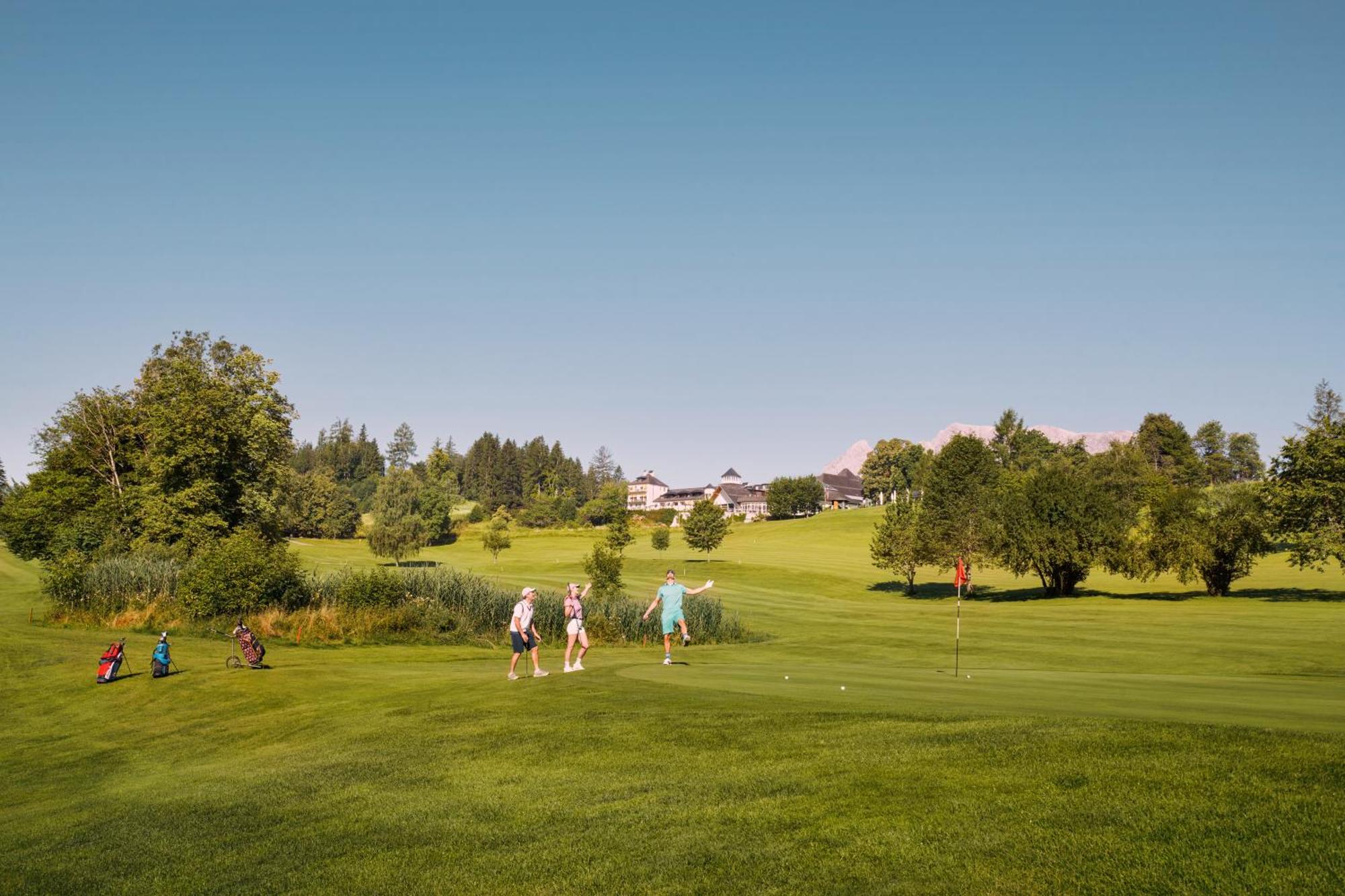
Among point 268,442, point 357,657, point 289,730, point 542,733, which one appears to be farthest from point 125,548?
point 542,733

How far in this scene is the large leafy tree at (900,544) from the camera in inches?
2749

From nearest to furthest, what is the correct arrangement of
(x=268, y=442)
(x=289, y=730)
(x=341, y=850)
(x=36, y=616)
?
(x=341, y=850), (x=289, y=730), (x=36, y=616), (x=268, y=442)

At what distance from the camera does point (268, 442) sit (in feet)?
208

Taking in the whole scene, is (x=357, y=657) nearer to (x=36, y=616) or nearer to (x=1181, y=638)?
(x=36, y=616)

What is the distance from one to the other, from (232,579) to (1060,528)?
5178 centimetres

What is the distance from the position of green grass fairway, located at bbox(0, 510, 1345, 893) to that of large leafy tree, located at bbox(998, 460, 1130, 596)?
126 ft

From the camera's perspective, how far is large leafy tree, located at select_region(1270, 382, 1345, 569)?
53.0 metres

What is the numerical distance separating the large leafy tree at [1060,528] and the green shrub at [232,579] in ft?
157

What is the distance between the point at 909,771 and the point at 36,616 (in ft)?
147

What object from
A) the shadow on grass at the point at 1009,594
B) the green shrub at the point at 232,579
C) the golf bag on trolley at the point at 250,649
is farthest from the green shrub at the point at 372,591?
the shadow on grass at the point at 1009,594

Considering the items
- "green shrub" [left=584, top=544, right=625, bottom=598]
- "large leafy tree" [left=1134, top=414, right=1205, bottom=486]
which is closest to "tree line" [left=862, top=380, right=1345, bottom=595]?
"green shrub" [left=584, top=544, right=625, bottom=598]

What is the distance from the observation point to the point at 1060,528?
64.8 meters

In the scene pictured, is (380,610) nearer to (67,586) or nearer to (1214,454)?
(67,586)

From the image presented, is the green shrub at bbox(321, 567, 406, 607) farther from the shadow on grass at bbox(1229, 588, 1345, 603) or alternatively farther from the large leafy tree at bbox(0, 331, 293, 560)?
the shadow on grass at bbox(1229, 588, 1345, 603)
